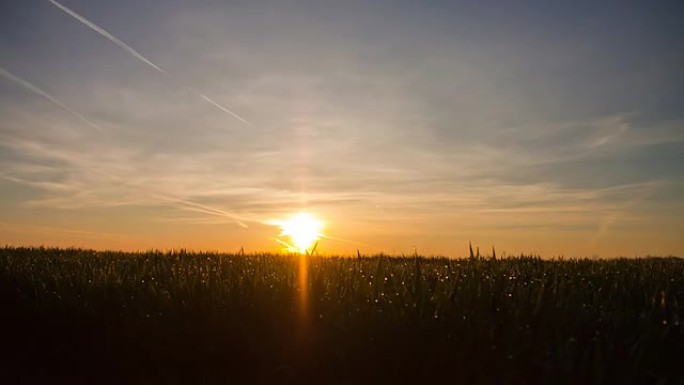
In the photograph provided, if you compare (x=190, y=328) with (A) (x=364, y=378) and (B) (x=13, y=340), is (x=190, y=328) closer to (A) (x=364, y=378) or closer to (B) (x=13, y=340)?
(A) (x=364, y=378)

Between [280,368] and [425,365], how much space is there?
109cm

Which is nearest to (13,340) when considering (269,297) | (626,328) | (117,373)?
(117,373)

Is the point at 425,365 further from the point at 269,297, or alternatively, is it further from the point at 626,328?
the point at 269,297

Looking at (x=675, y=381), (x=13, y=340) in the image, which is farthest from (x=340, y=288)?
(x=13, y=340)

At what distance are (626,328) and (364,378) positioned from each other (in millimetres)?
2018

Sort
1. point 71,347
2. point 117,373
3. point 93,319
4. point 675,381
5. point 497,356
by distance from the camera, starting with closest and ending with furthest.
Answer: point 675,381, point 497,356, point 117,373, point 71,347, point 93,319

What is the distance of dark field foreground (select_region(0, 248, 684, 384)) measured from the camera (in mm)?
4031

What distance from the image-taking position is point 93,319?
5953 millimetres

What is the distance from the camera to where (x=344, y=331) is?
4633mm

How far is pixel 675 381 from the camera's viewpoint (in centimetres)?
378

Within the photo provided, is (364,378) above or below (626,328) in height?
below

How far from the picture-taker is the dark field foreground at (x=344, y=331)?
159 inches

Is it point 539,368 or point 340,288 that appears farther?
point 340,288

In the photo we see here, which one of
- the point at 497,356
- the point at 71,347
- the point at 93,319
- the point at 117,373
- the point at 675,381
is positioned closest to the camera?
the point at 675,381
